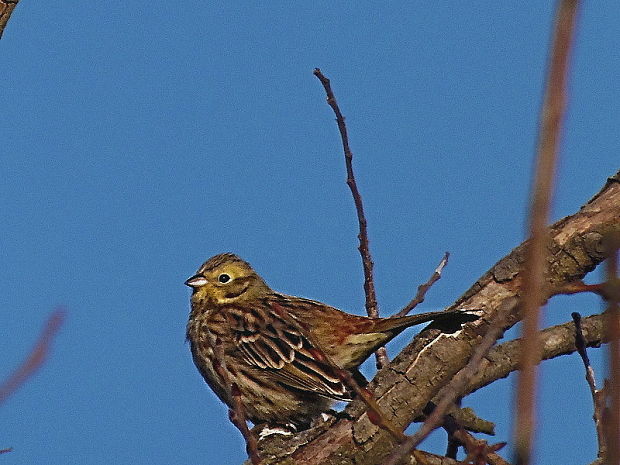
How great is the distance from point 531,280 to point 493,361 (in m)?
3.65

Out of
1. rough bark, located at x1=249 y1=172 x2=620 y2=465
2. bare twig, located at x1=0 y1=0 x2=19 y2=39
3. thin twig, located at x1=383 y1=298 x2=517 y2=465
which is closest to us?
thin twig, located at x1=383 y1=298 x2=517 y2=465

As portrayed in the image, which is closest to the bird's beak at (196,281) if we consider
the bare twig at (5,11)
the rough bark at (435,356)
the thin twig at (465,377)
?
the rough bark at (435,356)

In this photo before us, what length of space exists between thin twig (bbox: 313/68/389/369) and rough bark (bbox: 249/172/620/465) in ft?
2.97

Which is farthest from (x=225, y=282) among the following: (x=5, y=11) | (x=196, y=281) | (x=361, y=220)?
(x=5, y=11)

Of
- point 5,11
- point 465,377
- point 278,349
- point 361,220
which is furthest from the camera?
point 278,349

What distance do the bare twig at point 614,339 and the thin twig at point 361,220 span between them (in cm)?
370

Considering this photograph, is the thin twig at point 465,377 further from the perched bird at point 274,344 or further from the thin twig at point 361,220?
the perched bird at point 274,344

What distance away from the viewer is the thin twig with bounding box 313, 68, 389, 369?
4836mm

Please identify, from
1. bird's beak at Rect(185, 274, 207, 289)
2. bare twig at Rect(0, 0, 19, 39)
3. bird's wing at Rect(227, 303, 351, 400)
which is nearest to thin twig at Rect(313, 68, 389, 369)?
bird's wing at Rect(227, 303, 351, 400)

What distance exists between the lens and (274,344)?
21.5 feet

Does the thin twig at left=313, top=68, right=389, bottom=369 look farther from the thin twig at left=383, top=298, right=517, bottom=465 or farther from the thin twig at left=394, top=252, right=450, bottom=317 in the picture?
the thin twig at left=383, top=298, right=517, bottom=465

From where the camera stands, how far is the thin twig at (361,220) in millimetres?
4836

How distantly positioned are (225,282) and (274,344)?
2.96ft

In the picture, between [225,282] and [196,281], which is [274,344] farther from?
[196,281]
